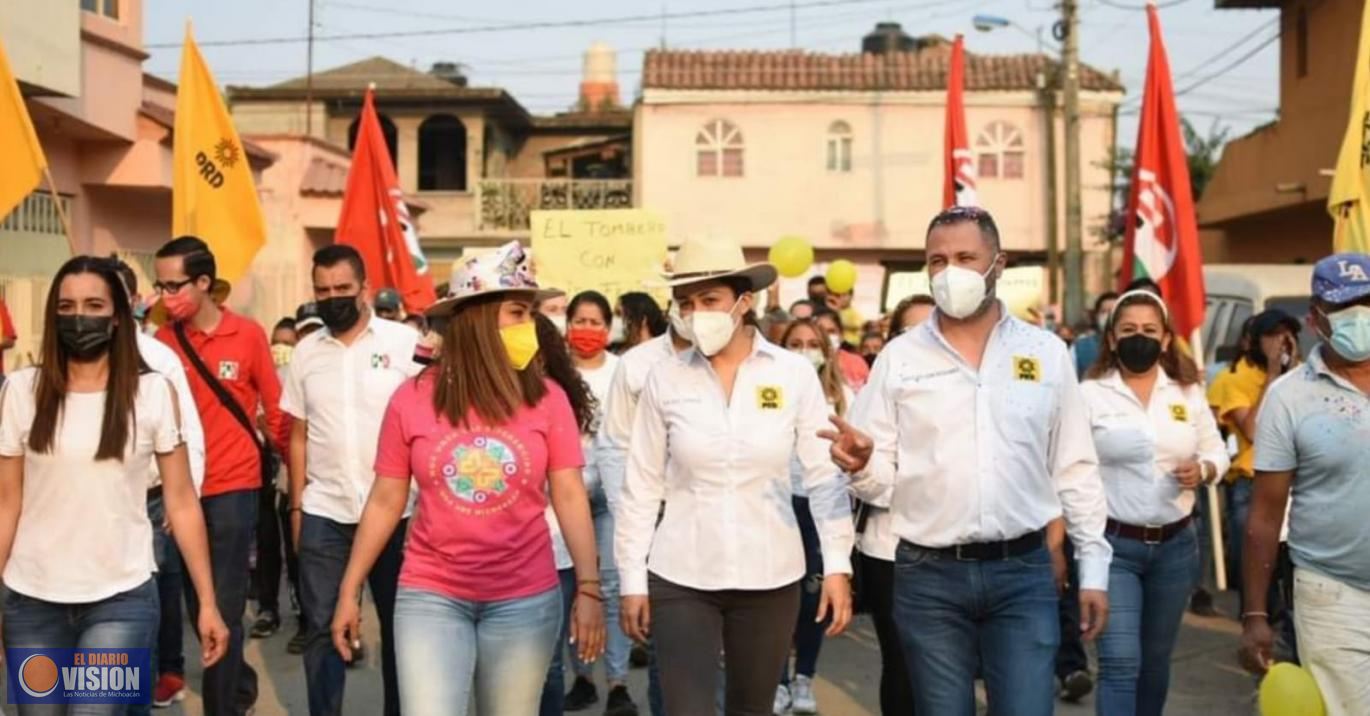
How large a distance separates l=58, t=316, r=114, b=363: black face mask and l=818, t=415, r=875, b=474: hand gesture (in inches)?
90.8

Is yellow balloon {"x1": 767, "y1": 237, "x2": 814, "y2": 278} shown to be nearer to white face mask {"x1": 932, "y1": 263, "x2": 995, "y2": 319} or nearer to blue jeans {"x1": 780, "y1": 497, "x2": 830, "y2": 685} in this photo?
blue jeans {"x1": 780, "y1": 497, "x2": 830, "y2": 685}

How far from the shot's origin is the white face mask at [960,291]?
515 cm

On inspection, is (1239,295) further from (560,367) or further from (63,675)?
(63,675)

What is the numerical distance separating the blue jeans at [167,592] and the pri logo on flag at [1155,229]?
721 centimetres

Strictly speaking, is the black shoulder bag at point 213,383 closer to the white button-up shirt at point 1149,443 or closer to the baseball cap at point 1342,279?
the white button-up shirt at point 1149,443

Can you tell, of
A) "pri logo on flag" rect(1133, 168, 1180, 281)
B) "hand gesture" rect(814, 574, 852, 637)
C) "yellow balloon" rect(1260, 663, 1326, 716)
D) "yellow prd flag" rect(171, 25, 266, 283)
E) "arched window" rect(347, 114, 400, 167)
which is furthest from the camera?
"arched window" rect(347, 114, 400, 167)

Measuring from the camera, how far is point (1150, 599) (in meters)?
6.82

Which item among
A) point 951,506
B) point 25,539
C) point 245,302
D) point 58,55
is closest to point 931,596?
point 951,506

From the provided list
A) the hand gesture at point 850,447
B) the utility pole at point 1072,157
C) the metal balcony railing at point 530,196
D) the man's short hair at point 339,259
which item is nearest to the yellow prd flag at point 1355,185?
the hand gesture at point 850,447

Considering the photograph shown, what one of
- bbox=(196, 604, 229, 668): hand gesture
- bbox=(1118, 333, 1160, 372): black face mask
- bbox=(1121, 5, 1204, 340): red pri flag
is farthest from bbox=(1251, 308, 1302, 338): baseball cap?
bbox=(196, 604, 229, 668): hand gesture

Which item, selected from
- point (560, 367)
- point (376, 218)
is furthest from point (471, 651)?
point (376, 218)

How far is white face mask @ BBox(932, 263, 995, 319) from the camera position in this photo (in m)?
5.15

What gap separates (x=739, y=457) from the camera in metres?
5.64

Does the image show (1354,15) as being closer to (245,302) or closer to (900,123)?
(245,302)
